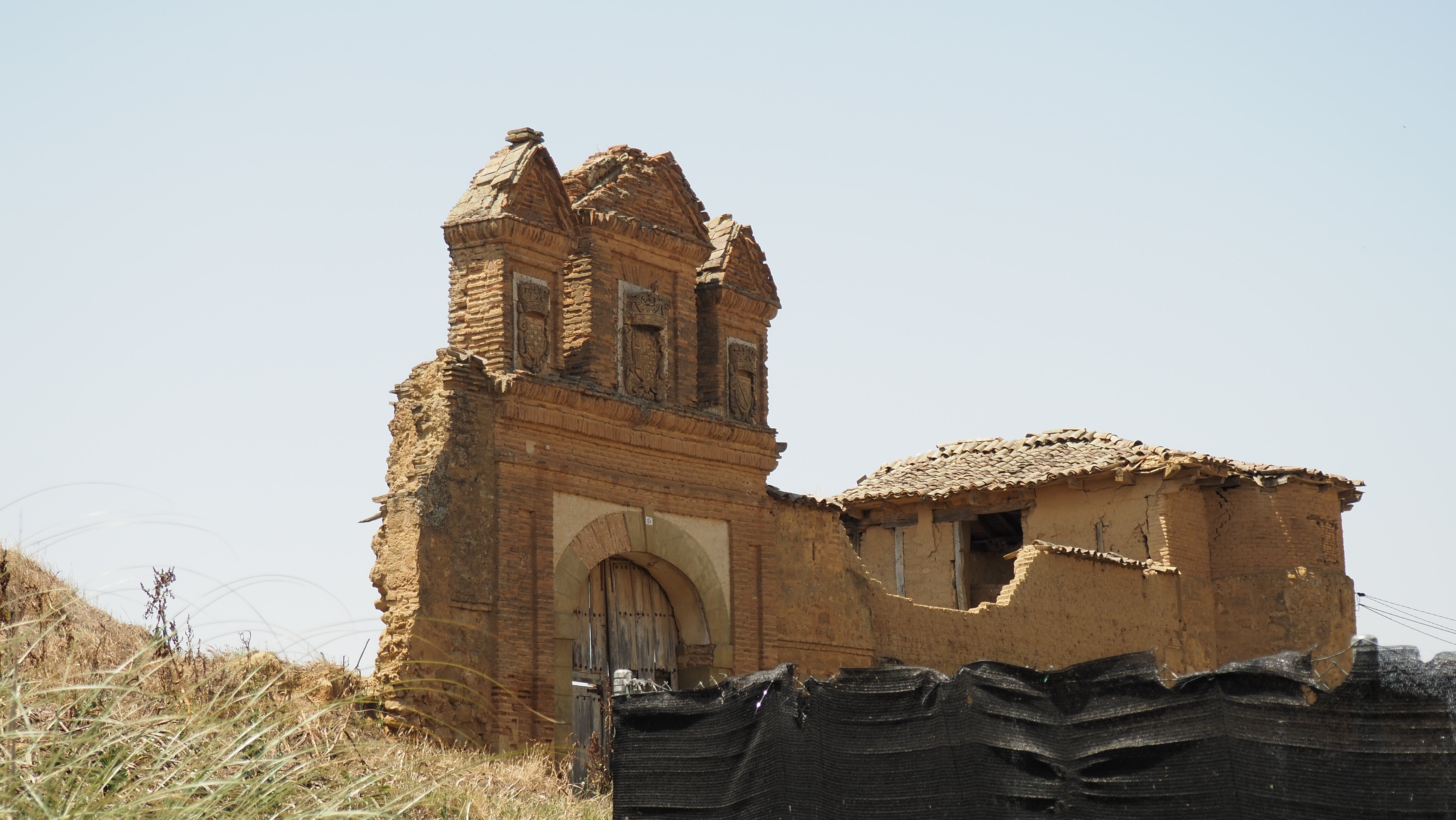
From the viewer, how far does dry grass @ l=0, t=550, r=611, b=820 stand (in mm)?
4605

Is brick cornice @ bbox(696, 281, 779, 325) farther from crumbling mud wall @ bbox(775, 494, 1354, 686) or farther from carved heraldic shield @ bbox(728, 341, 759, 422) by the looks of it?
crumbling mud wall @ bbox(775, 494, 1354, 686)

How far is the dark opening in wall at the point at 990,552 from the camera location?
2373cm

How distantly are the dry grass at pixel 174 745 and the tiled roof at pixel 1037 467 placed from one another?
47.8ft

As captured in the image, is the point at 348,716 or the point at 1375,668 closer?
the point at 1375,668

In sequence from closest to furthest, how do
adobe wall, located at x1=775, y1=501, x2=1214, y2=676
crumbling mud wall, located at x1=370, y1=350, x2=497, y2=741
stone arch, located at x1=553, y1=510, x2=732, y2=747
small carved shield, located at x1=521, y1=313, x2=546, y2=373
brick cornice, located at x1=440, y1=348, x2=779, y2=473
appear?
crumbling mud wall, located at x1=370, y1=350, x2=497, y2=741 → brick cornice, located at x1=440, y1=348, x2=779, y2=473 → stone arch, located at x1=553, y1=510, x2=732, y2=747 → small carved shield, located at x1=521, y1=313, x2=546, y2=373 → adobe wall, located at x1=775, y1=501, x2=1214, y2=676

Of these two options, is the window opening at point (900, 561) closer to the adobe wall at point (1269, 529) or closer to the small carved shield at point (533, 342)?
the adobe wall at point (1269, 529)

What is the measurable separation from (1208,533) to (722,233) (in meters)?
9.15

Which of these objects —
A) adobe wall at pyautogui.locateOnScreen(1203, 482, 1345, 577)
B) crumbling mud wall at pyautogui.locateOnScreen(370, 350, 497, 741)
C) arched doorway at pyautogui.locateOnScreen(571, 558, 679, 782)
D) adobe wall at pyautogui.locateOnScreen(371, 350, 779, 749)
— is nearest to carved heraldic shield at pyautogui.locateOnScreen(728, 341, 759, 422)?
adobe wall at pyautogui.locateOnScreen(371, 350, 779, 749)

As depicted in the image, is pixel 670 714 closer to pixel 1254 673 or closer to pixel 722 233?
pixel 1254 673

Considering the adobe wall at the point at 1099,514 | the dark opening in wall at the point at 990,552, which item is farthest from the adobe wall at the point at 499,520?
the dark opening in wall at the point at 990,552

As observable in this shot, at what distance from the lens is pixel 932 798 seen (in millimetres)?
6691

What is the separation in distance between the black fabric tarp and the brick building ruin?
358cm

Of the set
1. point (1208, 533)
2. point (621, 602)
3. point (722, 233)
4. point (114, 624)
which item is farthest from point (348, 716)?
point (1208, 533)

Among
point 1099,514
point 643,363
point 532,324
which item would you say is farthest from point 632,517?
point 1099,514
